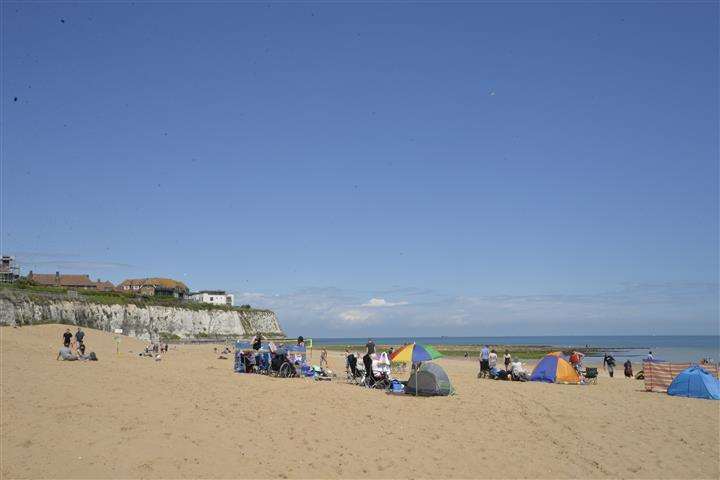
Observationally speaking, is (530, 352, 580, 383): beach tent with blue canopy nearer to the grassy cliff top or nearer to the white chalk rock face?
the white chalk rock face

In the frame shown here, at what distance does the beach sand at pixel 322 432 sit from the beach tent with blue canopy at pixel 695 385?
42.0 inches

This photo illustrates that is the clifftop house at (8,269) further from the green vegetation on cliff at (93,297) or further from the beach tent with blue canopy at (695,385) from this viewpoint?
the beach tent with blue canopy at (695,385)

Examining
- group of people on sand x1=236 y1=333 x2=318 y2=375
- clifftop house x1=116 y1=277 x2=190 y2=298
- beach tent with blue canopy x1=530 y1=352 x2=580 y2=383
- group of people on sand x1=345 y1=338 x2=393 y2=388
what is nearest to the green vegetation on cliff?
clifftop house x1=116 y1=277 x2=190 y2=298

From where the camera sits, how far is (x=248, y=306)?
121 m

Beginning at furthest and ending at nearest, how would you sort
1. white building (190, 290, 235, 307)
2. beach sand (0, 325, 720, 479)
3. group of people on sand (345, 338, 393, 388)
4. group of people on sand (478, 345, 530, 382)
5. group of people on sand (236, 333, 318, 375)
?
white building (190, 290, 235, 307) < group of people on sand (478, 345, 530, 382) < group of people on sand (236, 333, 318, 375) < group of people on sand (345, 338, 393, 388) < beach sand (0, 325, 720, 479)

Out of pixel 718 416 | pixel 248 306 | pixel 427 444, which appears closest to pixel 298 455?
pixel 427 444

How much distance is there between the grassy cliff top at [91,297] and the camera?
53594 millimetres

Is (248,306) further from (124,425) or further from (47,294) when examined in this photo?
(124,425)

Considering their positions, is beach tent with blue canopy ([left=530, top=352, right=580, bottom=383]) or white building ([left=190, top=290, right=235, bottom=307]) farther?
white building ([left=190, top=290, right=235, bottom=307])

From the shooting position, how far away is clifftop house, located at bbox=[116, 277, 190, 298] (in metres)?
117

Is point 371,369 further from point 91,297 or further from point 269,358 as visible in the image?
point 91,297

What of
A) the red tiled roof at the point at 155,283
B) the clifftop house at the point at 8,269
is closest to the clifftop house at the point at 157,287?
the red tiled roof at the point at 155,283

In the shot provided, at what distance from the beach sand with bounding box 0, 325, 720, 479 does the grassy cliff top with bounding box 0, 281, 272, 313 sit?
40736mm

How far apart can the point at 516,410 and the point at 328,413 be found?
5.09 metres
